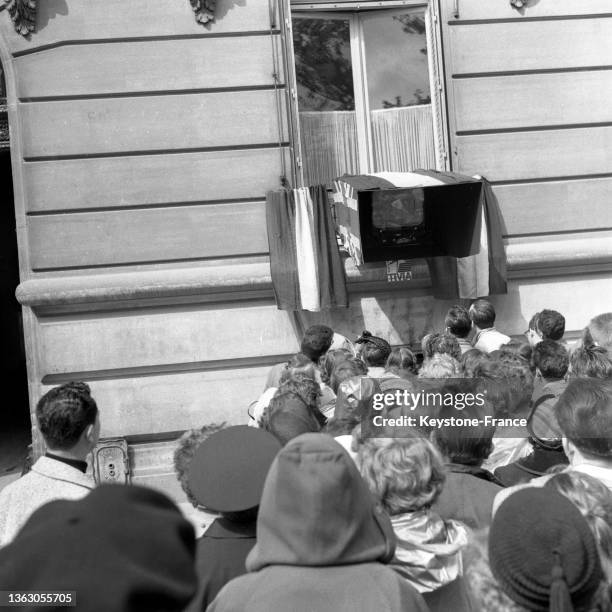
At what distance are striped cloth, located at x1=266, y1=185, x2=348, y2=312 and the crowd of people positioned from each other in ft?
12.0

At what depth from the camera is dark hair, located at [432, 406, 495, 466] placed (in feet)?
12.8

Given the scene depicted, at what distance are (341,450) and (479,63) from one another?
8.16 meters

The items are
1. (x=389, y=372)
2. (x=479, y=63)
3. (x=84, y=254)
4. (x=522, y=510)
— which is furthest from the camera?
(x=479, y=63)

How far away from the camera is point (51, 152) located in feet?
30.1

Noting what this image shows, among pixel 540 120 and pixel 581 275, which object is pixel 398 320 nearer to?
pixel 581 275

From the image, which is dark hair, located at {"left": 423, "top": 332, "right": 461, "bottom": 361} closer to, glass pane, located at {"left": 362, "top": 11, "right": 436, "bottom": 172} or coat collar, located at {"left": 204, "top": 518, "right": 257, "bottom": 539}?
glass pane, located at {"left": 362, "top": 11, "right": 436, "bottom": 172}

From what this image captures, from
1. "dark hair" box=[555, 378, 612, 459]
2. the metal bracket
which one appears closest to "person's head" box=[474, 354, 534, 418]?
"dark hair" box=[555, 378, 612, 459]

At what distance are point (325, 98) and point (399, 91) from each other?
0.93 m

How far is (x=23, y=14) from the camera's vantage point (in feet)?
29.7

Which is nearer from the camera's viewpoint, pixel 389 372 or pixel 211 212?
pixel 389 372

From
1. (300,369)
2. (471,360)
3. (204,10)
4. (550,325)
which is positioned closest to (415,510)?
(471,360)

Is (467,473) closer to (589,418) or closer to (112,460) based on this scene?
(589,418)

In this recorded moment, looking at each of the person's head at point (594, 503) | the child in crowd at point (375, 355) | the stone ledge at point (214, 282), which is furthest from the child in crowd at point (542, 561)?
the stone ledge at point (214, 282)

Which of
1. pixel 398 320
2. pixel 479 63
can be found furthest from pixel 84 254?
pixel 479 63
